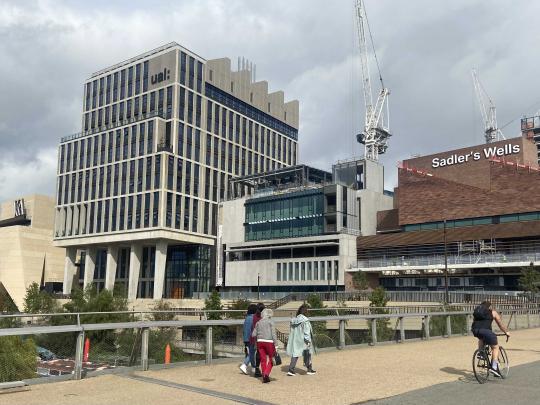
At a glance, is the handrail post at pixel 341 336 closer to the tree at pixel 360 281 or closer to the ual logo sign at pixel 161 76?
the tree at pixel 360 281

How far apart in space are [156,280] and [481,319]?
79478 millimetres

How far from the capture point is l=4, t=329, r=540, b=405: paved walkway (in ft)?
31.5

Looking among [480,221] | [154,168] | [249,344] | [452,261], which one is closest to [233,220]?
[154,168]

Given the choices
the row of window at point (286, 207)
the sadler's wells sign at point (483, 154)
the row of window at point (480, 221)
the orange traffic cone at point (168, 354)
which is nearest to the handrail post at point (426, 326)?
the orange traffic cone at point (168, 354)

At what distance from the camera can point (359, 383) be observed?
11375 mm

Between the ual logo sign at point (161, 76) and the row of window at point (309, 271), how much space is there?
36.0 meters

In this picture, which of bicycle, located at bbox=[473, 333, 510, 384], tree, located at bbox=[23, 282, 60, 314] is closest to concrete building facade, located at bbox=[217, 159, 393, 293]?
tree, located at bbox=[23, 282, 60, 314]

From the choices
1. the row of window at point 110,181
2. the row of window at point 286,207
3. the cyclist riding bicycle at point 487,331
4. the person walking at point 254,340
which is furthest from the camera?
the row of window at point 110,181

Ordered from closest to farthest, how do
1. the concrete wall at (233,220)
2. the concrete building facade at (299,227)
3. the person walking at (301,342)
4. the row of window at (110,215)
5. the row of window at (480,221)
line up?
1. the person walking at (301,342)
2. the row of window at (480,221)
3. the concrete building facade at (299,227)
4. the row of window at (110,215)
5. the concrete wall at (233,220)

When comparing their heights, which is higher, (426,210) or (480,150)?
(480,150)

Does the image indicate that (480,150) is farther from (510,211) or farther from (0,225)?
(0,225)

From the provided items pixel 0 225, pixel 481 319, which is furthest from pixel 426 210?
pixel 0 225

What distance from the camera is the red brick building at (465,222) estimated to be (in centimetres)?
6297

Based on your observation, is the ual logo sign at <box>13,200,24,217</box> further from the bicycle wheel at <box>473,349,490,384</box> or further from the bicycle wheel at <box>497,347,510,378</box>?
the bicycle wheel at <box>473,349,490,384</box>
